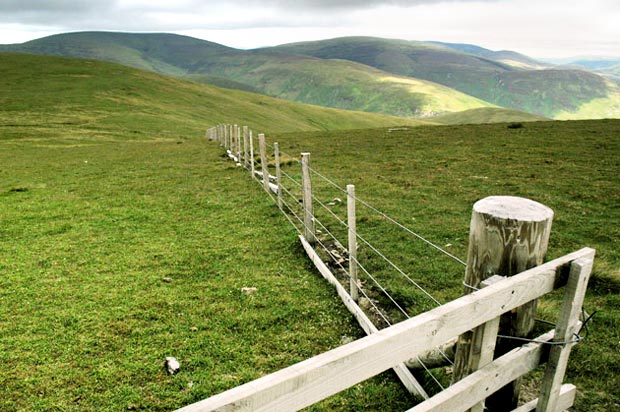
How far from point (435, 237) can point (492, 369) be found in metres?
7.98

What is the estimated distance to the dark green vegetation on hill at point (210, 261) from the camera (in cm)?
554

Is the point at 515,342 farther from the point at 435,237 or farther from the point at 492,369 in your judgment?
the point at 435,237

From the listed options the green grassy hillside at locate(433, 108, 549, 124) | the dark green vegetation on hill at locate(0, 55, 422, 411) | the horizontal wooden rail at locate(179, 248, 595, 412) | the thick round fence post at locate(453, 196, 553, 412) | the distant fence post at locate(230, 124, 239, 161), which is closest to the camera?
the horizontal wooden rail at locate(179, 248, 595, 412)

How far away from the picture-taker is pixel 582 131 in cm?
3095

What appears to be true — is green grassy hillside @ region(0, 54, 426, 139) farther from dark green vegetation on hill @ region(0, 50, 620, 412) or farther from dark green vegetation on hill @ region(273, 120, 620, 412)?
dark green vegetation on hill @ region(273, 120, 620, 412)

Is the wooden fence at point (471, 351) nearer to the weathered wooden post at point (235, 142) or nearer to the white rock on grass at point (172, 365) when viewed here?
the white rock on grass at point (172, 365)

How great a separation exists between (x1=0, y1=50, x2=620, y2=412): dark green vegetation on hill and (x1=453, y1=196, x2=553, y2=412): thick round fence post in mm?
2176

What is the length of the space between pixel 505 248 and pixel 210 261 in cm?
763

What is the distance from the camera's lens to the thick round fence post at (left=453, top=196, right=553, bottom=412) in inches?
125

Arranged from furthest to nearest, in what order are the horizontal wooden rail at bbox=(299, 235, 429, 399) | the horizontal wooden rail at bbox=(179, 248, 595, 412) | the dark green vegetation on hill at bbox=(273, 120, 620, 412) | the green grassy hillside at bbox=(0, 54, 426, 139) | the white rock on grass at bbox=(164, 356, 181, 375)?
the green grassy hillside at bbox=(0, 54, 426, 139), the dark green vegetation on hill at bbox=(273, 120, 620, 412), the white rock on grass at bbox=(164, 356, 181, 375), the horizontal wooden rail at bbox=(299, 235, 429, 399), the horizontal wooden rail at bbox=(179, 248, 595, 412)

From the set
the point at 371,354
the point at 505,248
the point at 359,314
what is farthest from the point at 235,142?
the point at 371,354

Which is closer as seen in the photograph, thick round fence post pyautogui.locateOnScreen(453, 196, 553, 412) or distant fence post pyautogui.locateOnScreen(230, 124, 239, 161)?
thick round fence post pyautogui.locateOnScreen(453, 196, 553, 412)

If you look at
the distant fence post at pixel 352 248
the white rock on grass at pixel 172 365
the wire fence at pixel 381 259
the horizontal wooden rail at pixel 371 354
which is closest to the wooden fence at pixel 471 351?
the horizontal wooden rail at pixel 371 354

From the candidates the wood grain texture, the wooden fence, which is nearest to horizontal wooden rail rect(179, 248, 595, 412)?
the wooden fence
